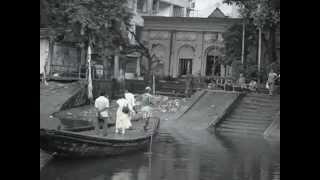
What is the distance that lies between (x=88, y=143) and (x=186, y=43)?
3072 centimetres

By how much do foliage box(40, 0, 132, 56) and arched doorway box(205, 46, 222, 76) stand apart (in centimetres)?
1075

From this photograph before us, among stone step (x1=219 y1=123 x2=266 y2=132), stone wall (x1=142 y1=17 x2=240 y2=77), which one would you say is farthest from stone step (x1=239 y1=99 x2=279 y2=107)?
stone wall (x1=142 y1=17 x2=240 y2=77)

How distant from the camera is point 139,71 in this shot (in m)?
44.1

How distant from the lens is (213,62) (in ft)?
144

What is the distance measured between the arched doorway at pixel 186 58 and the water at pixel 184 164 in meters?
23.0

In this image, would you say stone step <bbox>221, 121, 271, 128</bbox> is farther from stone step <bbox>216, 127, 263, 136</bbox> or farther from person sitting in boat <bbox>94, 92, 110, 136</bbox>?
person sitting in boat <bbox>94, 92, 110, 136</bbox>

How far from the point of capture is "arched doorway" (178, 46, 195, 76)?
44.9m

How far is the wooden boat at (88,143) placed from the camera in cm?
1399

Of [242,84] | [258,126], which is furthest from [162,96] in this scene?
[258,126]

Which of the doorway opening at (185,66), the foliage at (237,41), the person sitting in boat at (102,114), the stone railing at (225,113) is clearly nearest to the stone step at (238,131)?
the stone railing at (225,113)
